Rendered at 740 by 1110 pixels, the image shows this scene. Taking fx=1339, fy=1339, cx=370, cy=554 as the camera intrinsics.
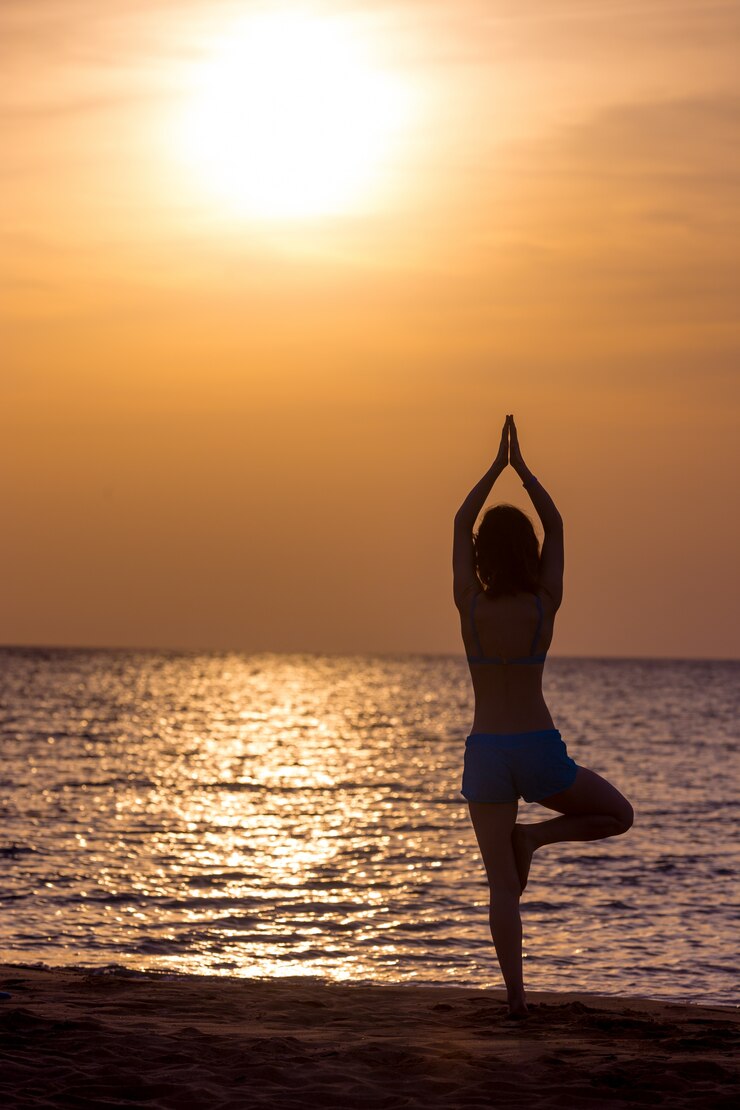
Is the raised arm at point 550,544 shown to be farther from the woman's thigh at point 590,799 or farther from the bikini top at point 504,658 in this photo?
the woman's thigh at point 590,799

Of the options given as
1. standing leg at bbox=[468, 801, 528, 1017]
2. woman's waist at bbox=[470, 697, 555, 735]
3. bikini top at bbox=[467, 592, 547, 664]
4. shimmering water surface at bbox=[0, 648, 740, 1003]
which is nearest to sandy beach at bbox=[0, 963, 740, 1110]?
standing leg at bbox=[468, 801, 528, 1017]

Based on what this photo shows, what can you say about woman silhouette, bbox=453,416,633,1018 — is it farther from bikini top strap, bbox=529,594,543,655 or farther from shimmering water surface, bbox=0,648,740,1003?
shimmering water surface, bbox=0,648,740,1003

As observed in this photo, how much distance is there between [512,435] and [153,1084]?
3672mm

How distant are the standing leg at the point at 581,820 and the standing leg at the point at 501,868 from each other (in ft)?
0.22

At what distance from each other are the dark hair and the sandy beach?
2.29 m

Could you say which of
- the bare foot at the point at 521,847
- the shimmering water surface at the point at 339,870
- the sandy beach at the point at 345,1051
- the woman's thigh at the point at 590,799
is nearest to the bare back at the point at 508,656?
the woman's thigh at the point at 590,799

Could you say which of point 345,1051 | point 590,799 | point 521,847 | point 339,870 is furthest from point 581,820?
point 339,870

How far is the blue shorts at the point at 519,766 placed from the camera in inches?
267

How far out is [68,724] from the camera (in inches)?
2125

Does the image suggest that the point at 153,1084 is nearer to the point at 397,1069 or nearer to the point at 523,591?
the point at 397,1069

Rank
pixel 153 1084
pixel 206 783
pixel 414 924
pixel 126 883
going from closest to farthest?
pixel 153 1084 → pixel 414 924 → pixel 126 883 → pixel 206 783

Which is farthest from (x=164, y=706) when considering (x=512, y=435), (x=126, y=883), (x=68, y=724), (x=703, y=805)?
(x=512, y=435)

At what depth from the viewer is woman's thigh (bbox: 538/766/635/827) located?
6.87 meters

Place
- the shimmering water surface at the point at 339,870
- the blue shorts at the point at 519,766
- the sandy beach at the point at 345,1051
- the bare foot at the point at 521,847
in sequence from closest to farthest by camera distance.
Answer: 1. the sandy beach at the point at 345,1051
2. the blue shorts at the point at 519,766
3. the bare foot at the point at 521,847
4. the shimmering water surface at the point at 339,870
